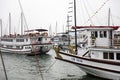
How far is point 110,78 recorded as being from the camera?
18250mm

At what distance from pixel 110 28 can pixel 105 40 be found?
1068 mm

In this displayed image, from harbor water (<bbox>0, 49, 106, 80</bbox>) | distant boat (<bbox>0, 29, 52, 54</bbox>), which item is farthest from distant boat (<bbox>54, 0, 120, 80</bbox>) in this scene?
distant boat (<bbox>0, 29, 52, 54</bbox>)

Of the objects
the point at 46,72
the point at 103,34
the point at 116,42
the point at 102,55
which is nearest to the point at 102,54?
the point at 102,55

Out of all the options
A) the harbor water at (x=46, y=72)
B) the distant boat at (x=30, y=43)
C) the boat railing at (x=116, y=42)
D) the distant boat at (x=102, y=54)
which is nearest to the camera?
the distant boat at (x=102, y=54)

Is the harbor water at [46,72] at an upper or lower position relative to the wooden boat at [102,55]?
lower

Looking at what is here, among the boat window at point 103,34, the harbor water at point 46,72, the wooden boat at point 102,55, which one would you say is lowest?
the harbor water at point 46,72

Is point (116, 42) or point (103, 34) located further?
point (103, 34)

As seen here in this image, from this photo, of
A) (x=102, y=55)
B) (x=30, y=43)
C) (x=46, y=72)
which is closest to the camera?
(x=102, y=55)

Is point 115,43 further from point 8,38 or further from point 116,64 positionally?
point 8,38

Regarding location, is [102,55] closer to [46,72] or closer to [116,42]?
[116,42]

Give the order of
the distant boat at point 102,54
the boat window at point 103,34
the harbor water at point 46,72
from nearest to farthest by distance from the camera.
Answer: the distant boat at point 102,54 → the boat window at point 103,34 → the harbor water at point 46,72

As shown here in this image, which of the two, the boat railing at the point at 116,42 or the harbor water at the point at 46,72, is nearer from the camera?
the boat railing at the point at 116,42

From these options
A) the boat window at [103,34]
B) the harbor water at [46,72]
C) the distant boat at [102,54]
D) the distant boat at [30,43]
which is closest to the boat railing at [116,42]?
the distant boat at [102,54]

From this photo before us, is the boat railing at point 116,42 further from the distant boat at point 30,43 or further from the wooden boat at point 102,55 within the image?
the distant boat at point 30,43
